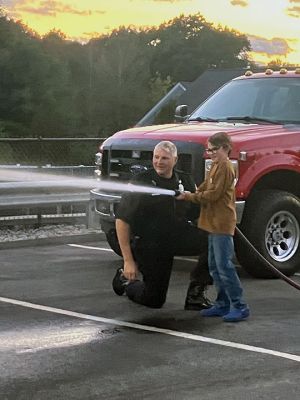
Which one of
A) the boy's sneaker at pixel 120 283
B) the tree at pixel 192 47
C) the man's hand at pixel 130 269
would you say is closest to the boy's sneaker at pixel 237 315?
the man's hand at pixel 130 269

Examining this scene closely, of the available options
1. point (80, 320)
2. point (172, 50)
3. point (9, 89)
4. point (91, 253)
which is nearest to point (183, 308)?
point (80, 320)

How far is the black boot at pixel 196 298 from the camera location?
24.2 feet

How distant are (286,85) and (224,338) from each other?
492 cm

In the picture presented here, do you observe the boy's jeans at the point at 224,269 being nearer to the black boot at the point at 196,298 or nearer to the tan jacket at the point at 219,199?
the tan jacket at the point at 219,199

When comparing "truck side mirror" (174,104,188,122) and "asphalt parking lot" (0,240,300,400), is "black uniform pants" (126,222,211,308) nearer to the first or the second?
"asphalt parking lot" (0,240,300,400)

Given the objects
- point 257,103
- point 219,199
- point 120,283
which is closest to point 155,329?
point 120,283

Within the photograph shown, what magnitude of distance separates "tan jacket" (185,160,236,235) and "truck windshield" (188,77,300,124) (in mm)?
3126

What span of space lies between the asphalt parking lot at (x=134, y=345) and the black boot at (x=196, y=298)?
0.39ft

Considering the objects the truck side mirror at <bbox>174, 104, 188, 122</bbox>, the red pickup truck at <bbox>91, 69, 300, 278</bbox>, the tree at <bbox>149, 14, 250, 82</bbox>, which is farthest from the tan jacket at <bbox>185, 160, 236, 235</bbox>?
the tree at <bbox>149, 14, 250, 82</bbox>

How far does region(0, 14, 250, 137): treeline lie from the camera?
6975cm

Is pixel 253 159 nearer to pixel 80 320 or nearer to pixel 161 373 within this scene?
pixel 80 320

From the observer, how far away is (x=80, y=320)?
6984 millimetres

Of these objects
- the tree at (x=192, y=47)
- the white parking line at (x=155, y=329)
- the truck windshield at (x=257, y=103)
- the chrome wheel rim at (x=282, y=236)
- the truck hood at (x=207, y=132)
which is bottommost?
the white parking line at (x=155, y=329)

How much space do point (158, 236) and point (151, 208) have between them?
0.26 meters
